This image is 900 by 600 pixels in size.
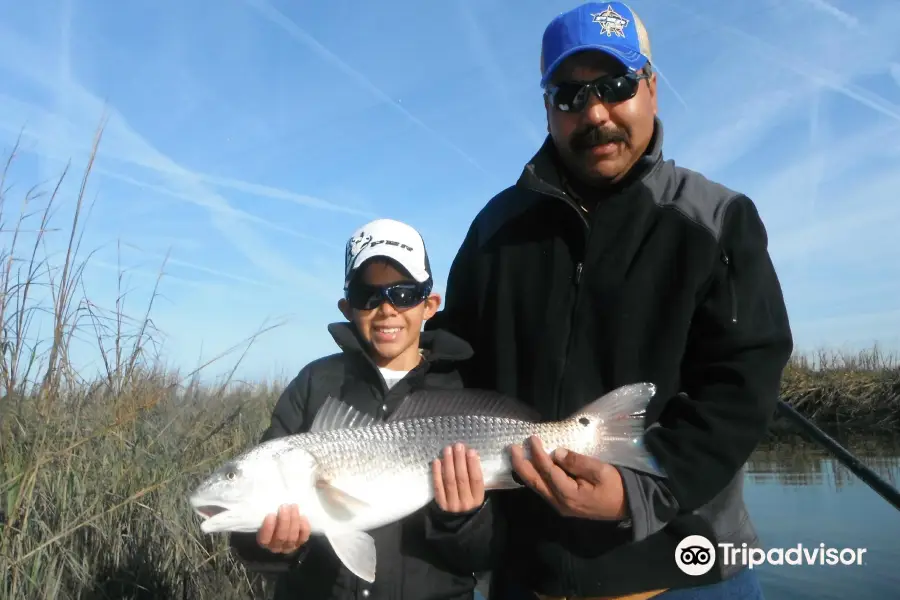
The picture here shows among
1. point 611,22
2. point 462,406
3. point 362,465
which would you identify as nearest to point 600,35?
point 611,22

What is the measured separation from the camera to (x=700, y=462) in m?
2.46

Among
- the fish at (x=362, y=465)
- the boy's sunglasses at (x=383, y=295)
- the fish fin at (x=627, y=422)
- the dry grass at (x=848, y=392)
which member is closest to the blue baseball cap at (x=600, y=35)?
the boy's sunglasses at (x=383, y=295)

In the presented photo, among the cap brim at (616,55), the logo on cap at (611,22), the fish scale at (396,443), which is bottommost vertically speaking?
the fish scale at (396,443)

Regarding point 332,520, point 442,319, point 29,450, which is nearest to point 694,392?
point 442,319

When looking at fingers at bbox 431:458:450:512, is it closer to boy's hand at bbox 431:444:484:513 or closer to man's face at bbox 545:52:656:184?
boy's hand at bbox 431:444:484:513

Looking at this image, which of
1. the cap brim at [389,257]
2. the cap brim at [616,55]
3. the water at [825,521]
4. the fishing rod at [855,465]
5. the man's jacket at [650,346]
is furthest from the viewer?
the water at [825,521]

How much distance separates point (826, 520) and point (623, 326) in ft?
24.7

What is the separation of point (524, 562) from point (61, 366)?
342cm

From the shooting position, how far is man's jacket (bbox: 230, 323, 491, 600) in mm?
2900

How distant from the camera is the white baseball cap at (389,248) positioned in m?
3.40

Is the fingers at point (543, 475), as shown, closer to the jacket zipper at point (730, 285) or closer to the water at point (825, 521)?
the water at point (825, 521)

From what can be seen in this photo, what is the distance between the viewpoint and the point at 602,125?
2818 mm

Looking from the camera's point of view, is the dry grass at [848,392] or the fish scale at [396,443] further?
the dry grass at [848,392]

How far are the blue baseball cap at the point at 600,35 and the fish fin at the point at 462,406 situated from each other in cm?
134
